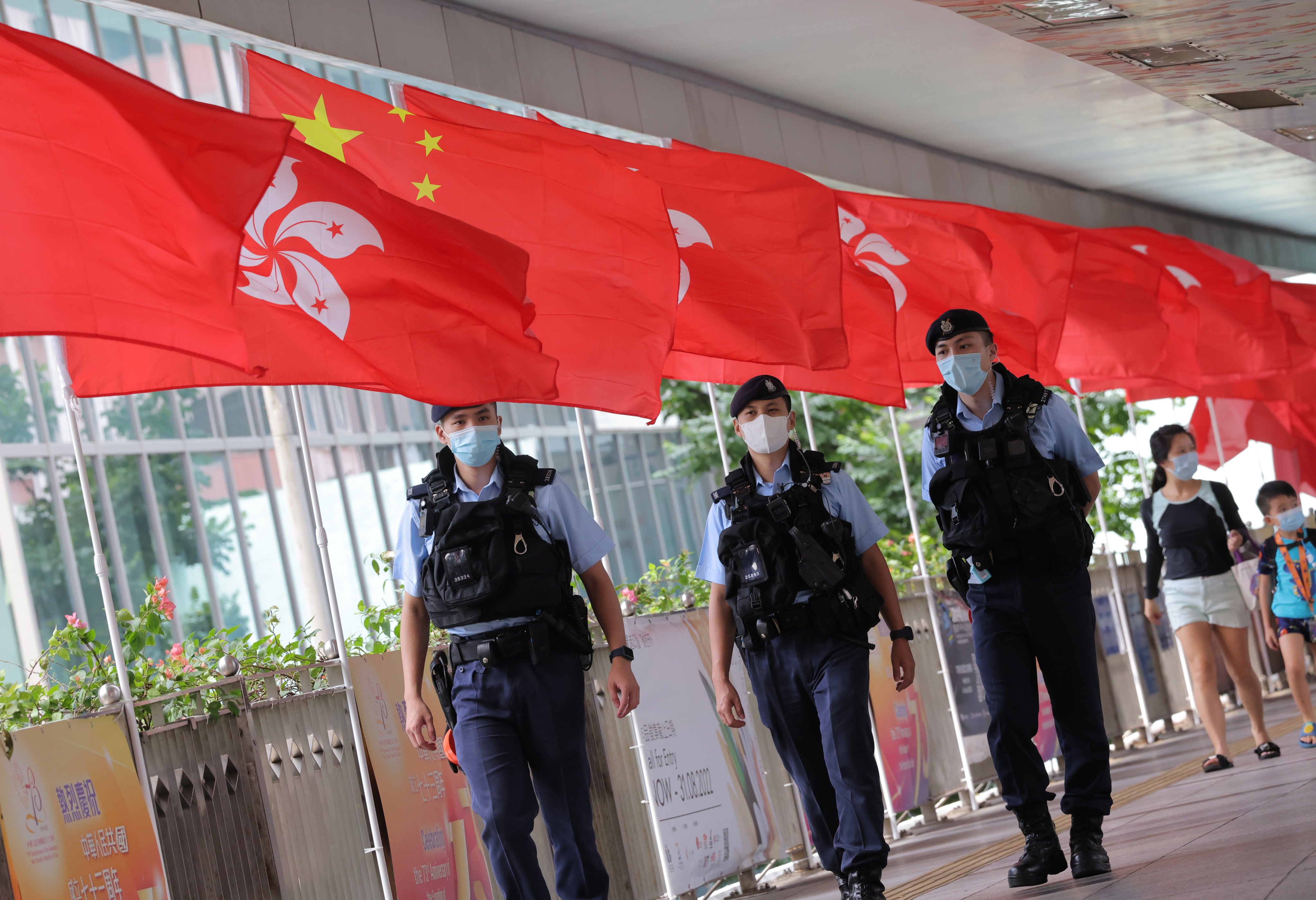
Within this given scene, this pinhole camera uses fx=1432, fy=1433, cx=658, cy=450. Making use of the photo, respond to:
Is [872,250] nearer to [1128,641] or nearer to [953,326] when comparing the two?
[953,326]

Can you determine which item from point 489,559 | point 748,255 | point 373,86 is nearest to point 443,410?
point 489,559

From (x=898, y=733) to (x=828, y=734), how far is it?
Answer: 3.91 metres

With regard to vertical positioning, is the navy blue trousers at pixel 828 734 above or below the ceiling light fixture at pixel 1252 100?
below

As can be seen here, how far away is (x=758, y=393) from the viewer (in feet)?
18.5

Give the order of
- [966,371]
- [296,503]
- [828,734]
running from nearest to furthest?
[828,734], [966,371], [296,503]

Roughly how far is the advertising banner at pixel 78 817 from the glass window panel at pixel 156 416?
69.4ft

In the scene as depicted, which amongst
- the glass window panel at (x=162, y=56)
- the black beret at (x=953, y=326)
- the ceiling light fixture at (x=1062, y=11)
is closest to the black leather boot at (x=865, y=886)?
the black beret at (x=953, y=326)

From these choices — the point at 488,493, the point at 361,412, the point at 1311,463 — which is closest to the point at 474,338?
the point at 488,493

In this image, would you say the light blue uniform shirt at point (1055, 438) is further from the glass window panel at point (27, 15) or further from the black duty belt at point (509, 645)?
the glass window panel at point (27, 15)

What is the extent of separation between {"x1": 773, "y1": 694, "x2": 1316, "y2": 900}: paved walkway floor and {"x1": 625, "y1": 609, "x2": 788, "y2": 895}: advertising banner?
0.39 meters

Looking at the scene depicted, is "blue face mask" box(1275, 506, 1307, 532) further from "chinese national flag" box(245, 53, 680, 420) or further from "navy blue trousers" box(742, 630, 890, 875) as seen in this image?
"navy blue trousers" box(742, 630, 890, 875)

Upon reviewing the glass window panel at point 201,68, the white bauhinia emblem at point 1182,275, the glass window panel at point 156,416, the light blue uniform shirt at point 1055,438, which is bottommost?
the light blue uniform shirt at point 1055,438

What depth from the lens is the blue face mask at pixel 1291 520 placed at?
9.91 meters

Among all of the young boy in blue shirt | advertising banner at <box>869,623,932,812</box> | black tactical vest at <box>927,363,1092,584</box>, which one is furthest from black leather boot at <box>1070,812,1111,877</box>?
the young boy in blue shirt
